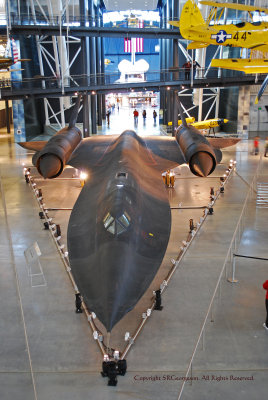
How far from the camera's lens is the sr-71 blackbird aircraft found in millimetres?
5964

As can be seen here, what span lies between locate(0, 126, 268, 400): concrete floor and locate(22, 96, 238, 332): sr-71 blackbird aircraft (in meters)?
1.29

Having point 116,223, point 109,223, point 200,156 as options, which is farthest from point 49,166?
point 116,223

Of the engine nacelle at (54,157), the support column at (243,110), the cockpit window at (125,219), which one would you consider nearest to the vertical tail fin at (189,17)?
the support column at (243,110)

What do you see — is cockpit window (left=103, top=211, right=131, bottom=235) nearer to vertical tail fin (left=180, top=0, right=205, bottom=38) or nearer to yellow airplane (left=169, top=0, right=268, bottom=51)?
yellow airplane (left=169, top=0, right=268, bottom=51)

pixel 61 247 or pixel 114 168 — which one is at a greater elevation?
pixel 114 168

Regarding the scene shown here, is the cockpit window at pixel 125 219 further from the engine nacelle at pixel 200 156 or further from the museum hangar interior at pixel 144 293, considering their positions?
the engine nacelle at pixel 200 156

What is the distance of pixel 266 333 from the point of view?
23.6 feet

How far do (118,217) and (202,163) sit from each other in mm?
5170

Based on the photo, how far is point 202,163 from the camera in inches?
449

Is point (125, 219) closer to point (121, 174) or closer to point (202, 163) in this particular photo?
point (121, 174)

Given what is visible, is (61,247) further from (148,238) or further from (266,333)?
(266,333)

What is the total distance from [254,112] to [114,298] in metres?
30.7

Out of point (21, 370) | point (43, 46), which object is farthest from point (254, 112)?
point (21, 370)

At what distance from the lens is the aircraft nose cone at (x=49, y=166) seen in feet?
36.9
